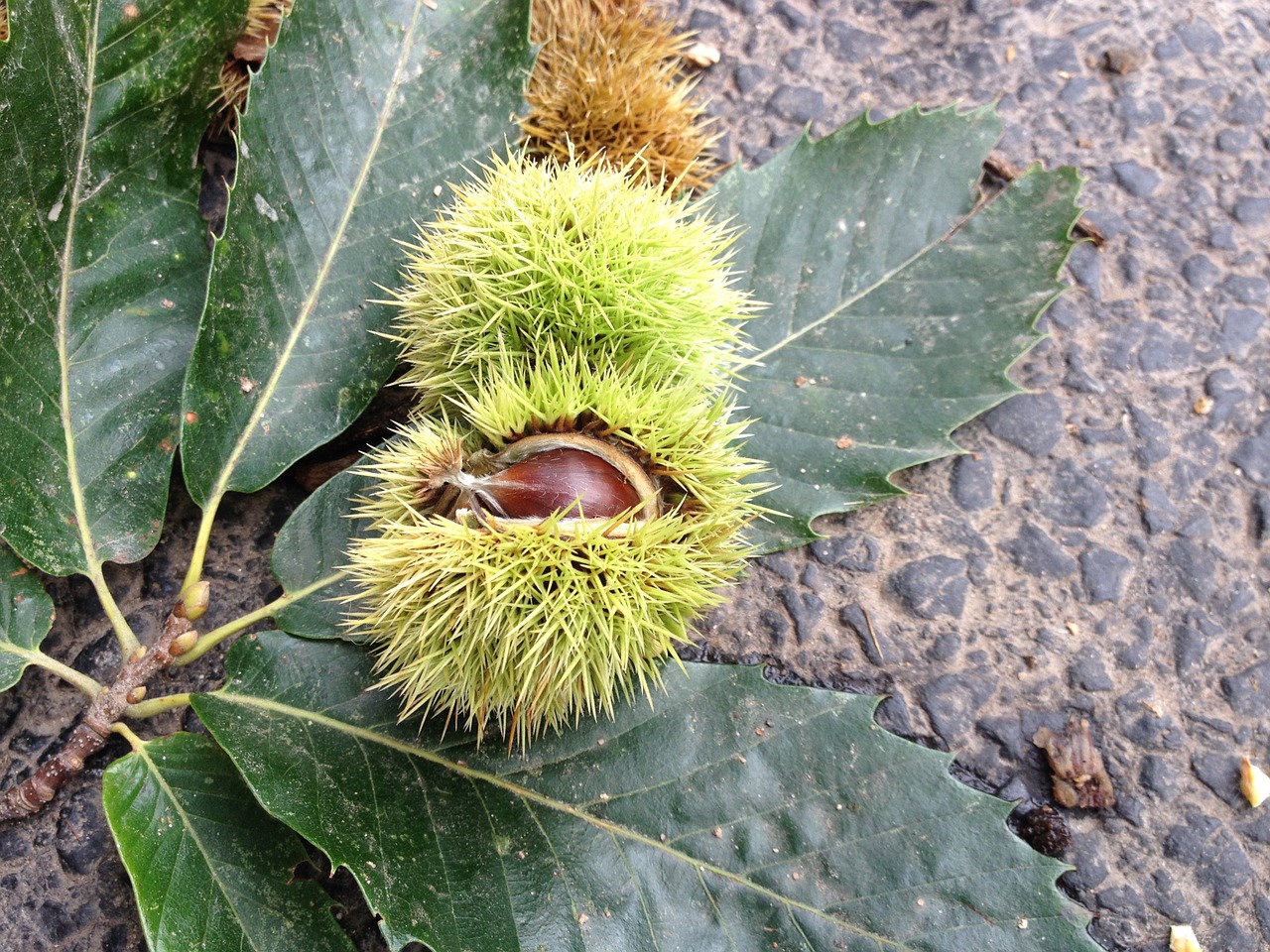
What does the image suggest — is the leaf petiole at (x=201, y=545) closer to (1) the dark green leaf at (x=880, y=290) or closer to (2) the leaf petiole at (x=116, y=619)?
(2) the leaf petiole at (x=116, y=619)

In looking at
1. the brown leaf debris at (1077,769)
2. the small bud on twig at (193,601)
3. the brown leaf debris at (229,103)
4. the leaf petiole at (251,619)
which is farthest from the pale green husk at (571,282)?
the brown leaf debris at (1077,769)

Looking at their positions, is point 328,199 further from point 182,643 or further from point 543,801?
point 543,801

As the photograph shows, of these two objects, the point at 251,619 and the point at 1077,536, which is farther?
the point at 1077,536

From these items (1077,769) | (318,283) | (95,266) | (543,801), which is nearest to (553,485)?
(543,801)

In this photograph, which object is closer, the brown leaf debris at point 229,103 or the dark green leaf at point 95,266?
the dark green leaf at point 95,266

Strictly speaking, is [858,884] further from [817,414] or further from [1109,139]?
[1109,139]

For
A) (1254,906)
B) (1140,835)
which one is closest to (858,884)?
(1140,835)
